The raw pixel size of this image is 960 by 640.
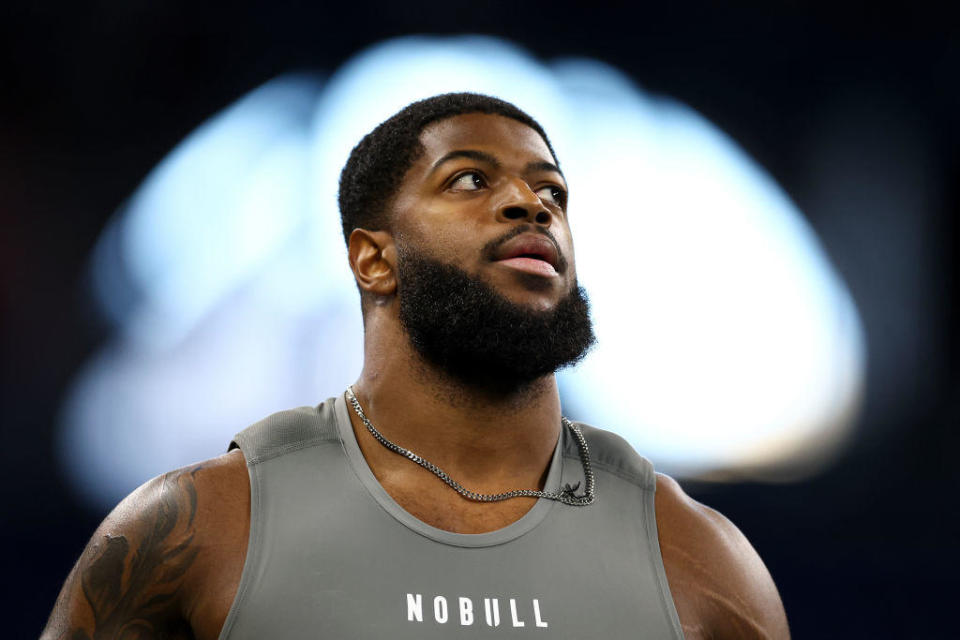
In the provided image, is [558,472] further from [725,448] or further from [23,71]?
[23,71]

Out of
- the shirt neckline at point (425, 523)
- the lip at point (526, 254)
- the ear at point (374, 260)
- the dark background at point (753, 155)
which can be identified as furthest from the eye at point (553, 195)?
the dark background at point (753, 155)

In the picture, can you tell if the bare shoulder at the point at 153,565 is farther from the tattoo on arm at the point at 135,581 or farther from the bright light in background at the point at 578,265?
the bright light in background at the point at 578,265

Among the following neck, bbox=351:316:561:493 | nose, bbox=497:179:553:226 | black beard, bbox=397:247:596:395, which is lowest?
neck, bbox=351:316:561:493

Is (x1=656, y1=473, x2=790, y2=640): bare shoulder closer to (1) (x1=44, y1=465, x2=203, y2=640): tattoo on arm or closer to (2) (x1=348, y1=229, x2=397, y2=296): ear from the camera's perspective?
(2) (x1=348, y1=229, x2=397, y2=296): ear

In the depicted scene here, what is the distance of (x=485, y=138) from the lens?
1.45m

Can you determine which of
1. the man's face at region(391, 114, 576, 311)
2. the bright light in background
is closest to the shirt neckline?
the man's face at region(391, 114, 576, 311)

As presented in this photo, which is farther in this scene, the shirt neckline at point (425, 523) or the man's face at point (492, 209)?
the man's face at point (492, 209)

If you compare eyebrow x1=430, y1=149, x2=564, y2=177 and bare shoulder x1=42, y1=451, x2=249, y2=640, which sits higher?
eyebrow x1=430, y1=149, x2=564, y2=177

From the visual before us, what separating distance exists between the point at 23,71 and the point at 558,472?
212 cm

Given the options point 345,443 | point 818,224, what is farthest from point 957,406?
point 345,443

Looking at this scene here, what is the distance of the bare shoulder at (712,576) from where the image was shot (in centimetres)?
129

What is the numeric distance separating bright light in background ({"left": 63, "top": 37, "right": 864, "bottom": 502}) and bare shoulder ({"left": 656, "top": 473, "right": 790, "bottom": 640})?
1191 mm

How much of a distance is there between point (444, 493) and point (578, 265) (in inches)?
59.3

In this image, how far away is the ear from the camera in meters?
1.42
